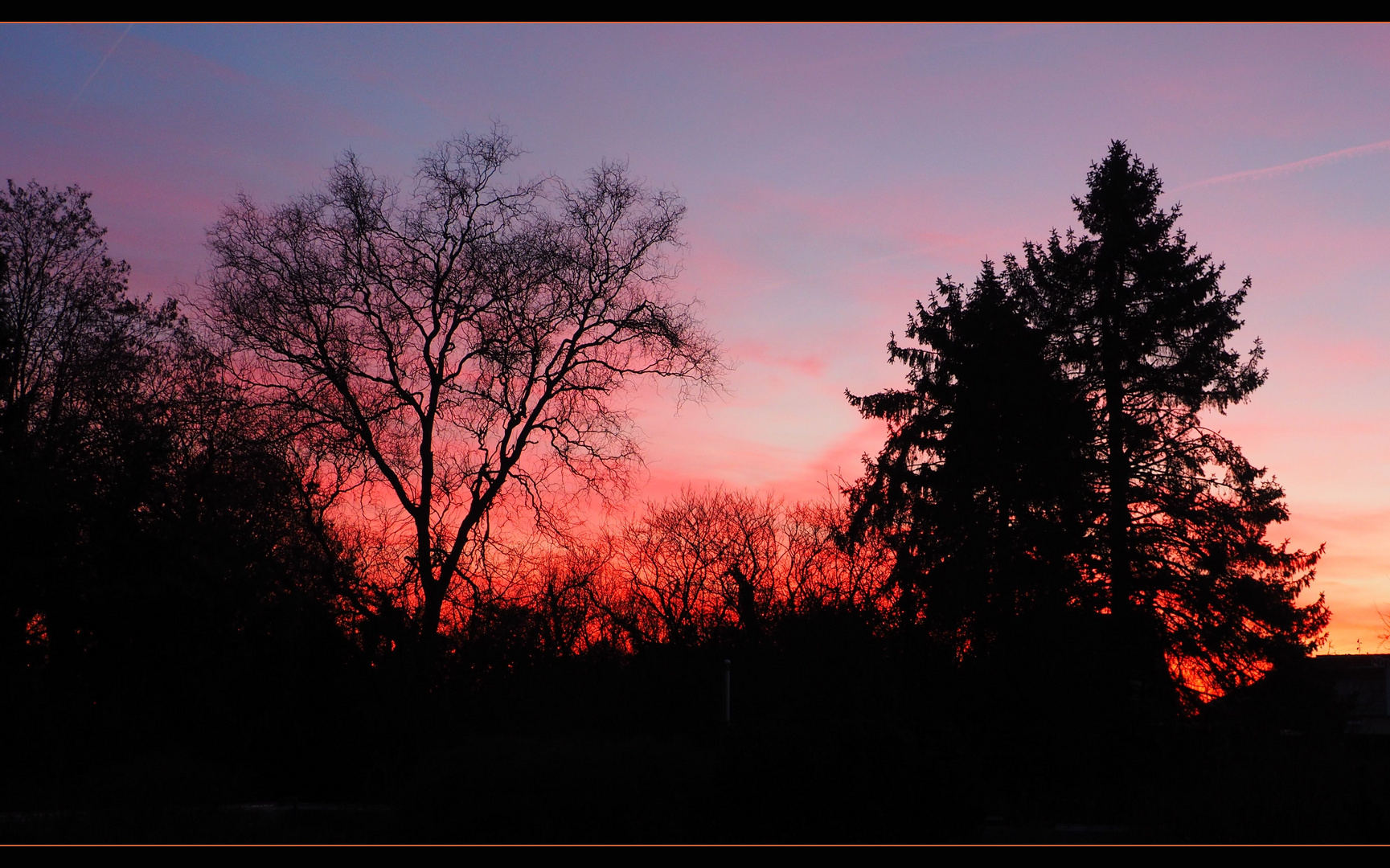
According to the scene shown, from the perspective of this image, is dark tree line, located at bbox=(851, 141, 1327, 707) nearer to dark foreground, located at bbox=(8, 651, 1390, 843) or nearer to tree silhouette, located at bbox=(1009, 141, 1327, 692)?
tree silhouette, located at bbox=(1009, 141, 1327, 692)

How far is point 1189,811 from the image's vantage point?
1337cm

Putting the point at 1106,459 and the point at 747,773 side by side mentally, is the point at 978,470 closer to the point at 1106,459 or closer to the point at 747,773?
the point at 1106,459

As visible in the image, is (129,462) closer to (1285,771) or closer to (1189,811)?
(1189,811)

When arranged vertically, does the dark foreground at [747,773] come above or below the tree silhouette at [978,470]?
below

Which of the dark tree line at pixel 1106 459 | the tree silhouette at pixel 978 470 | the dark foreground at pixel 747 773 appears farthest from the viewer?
the dark tree line at pixel 1106 459

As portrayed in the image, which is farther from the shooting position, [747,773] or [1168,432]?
[1168,432]

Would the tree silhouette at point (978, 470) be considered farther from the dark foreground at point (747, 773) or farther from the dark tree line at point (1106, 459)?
the dark foreground at point (747, 773)

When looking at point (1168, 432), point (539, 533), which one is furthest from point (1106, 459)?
point (539, 533)

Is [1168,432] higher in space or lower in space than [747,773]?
higher

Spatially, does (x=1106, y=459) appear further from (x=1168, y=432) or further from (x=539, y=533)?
(x=539, y=533)

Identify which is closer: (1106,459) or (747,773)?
(747,773)

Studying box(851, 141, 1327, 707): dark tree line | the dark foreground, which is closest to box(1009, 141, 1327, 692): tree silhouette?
box(851, 141, 1327, 707): dark tree line

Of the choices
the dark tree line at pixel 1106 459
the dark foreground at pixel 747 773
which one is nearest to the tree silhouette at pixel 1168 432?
the dark tree line at pixel 1106 459
